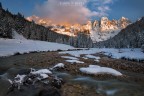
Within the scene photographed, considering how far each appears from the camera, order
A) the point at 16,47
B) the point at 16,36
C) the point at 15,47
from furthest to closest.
Answer: the point at 16,36, the point at 16,47, the point at 15,47

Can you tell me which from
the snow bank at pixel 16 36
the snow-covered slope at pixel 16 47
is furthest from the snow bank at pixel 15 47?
the snow bank at pixel 16 36

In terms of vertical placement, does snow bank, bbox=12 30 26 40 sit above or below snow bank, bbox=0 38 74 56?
above

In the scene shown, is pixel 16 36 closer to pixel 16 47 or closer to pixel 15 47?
pixel 16 47

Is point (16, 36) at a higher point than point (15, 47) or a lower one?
higher

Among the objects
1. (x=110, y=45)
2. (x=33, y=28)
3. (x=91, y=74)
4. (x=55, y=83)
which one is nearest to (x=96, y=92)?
(x=55, y=83)

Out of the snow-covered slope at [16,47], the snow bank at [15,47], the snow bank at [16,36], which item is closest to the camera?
the snow bank at [15,47]

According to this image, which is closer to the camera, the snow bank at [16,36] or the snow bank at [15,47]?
the snow bank at [15,47]

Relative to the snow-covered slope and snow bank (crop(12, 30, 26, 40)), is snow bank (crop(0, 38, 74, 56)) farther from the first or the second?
snow bank (crop(12, 30, 26, 40))

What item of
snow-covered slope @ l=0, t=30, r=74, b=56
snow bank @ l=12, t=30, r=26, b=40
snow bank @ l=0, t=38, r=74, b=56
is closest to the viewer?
snow bank @ l=0, t=38, r=74, b=56

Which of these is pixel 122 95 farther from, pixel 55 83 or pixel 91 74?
pixel 91 74

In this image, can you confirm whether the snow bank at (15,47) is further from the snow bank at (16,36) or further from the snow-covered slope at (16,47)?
the snow bank at (16,36)

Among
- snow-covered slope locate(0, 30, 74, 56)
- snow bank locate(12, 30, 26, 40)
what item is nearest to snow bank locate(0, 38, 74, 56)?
snow-covered slope locate(0, 30, 74, 56)

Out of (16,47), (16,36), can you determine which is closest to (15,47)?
(16,47)

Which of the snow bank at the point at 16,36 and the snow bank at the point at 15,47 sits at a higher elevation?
the snow bank at the point at 16,36
